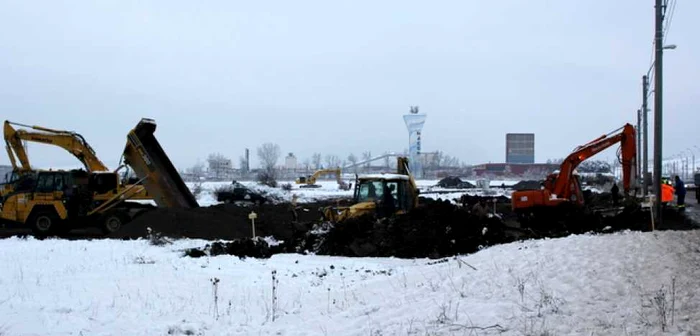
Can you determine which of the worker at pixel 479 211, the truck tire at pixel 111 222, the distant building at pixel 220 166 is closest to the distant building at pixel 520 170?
the distant building at pixel 220 166

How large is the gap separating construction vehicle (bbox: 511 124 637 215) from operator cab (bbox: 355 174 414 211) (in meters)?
4.52

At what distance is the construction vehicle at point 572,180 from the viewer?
18688 mm

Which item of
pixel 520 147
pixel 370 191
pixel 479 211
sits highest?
pixel 520 147

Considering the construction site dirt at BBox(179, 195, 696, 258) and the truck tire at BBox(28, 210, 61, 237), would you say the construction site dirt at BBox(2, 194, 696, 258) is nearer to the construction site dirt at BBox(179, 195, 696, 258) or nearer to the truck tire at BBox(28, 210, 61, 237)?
the construction site dirt at BBox(179, 195, 696, 258)

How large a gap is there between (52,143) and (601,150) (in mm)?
20949

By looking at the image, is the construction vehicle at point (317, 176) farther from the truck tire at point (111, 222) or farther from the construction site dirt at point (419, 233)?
the construction site dirt at point (419, 233)

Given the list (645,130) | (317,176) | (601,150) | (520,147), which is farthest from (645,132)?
(520,147)

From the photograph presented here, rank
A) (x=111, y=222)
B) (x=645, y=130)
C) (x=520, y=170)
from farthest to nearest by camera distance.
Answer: (x=520, y=170), (x=645, y=130), (x=111, y=222)

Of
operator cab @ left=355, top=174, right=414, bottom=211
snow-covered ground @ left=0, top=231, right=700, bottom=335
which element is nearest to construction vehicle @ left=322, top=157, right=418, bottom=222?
operator cab @ left=355, top=174, right=414, bottom=211

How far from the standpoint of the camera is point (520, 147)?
124188mm

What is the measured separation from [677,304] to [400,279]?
4.57 m

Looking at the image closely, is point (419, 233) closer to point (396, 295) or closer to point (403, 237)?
point (403, 237)

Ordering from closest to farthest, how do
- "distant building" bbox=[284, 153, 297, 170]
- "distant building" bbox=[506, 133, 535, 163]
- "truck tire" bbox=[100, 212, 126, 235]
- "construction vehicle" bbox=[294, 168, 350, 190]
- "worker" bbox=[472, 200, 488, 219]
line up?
"worker" bbox=[472, 200, 488, 219], "truck tire" bbox=[100, 212, 126, 235], "construction vehicle" bbox=[294, 168, 350, 190], "distant building" bbox=[506, 133, 535, 163], "distant building" bbox=[284, 153, 297, 170]

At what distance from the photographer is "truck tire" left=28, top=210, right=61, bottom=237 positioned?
20203mm
